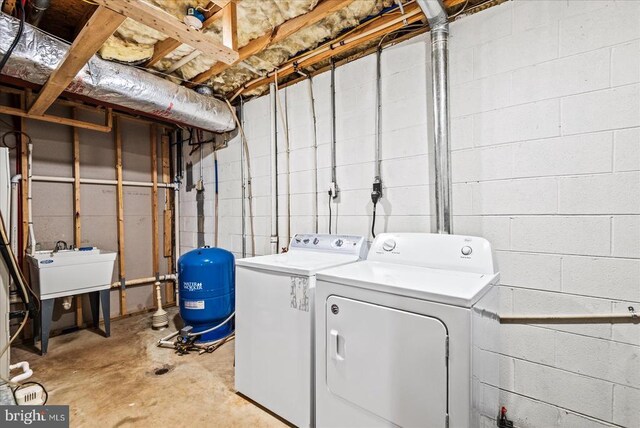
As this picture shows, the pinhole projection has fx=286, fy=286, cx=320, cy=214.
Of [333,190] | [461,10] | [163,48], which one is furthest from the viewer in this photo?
[333,190]

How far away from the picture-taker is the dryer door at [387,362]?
44.4 inches

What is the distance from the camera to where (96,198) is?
3.24 m

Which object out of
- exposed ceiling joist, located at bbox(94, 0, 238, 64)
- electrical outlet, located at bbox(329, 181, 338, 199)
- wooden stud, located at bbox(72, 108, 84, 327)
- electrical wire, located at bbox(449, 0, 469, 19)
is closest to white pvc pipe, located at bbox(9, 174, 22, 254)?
wooden stud, located at bbox(72, 108, 84, 327)

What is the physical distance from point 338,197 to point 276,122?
106cm

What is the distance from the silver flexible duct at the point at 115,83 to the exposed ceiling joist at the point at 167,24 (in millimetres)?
887

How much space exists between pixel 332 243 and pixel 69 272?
241 cm

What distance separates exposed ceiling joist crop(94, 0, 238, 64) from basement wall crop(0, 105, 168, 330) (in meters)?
2.29

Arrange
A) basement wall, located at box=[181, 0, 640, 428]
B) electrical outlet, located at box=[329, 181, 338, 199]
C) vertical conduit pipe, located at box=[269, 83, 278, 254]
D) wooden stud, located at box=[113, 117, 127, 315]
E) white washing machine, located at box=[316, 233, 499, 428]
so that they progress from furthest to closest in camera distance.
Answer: wooden stud, located at box=[113, 117, 127, 315] → vertical conduit pipe, located at box=[269, 83, 278, 254] → electrical outlet, located at box=[329, 181, 338, 199] → basement wall, located at box=[181, 0, 640, 428] → white washing machine, located at box=[316, 233, 499, 428]

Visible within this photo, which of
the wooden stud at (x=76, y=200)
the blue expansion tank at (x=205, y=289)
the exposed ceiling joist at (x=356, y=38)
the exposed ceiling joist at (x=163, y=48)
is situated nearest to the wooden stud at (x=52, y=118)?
the wooden stud at (x=76, y=200)

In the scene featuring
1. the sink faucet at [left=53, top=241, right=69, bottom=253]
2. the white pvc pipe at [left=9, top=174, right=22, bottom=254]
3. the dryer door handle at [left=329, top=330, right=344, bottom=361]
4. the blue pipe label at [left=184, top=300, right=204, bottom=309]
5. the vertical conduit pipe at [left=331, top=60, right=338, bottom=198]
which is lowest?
the blue pipe label at [left=184, top=300, right=204, bottom=309]

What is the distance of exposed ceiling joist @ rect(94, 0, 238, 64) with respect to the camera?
4.46 feet

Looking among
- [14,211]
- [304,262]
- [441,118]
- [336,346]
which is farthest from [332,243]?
[14,211]

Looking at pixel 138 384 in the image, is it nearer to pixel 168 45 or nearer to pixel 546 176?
pixel 168 45

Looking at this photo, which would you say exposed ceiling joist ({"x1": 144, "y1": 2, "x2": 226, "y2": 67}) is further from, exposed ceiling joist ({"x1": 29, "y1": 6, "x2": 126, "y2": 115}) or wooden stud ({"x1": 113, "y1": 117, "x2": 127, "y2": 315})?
wooden stud ({"x1": 113, "y1": 117, "x2": 127, "y2": 315})
